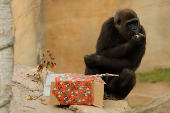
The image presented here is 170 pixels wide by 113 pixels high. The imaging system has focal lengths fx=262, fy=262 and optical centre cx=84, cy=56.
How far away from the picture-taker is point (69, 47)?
10828 mm

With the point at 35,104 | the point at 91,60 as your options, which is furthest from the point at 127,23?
the point at 35,104

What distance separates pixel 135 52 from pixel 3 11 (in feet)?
9.93

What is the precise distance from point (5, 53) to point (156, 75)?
9323mm

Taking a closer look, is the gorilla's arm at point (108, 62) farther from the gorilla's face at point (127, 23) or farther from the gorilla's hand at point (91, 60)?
the gorilla's face at point (127, 23)

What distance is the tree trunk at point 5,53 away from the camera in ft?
7.34

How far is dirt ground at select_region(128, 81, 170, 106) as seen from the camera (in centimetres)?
933

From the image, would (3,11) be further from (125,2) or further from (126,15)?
(125,2)

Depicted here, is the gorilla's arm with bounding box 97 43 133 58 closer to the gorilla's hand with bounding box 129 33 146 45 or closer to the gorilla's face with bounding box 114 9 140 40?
the gorilla's hand with bounding box 129 33 146 45

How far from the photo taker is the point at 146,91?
9.78 metres

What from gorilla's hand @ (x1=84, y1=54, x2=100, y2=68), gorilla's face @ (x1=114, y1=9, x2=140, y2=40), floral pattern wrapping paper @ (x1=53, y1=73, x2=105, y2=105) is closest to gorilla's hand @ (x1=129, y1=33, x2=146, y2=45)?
gorilla's face @ (x1=114, y1=9, x2=140, y2=40)

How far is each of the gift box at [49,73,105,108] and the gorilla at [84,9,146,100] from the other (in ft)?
2.95

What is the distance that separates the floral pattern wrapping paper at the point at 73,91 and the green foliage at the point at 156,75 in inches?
275

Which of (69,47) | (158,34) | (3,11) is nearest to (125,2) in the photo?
(158,34)

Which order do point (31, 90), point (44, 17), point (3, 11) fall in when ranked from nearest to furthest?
1. point (3, 11)
2. point (31, 90)
3. point (44, 17)
